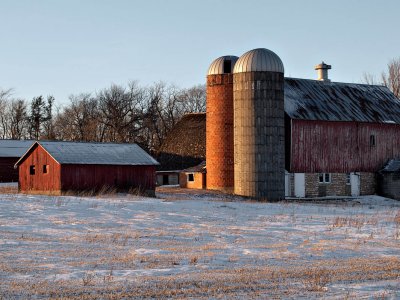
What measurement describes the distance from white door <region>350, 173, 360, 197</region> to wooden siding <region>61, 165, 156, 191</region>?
15.3 m

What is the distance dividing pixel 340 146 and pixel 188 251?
104ft

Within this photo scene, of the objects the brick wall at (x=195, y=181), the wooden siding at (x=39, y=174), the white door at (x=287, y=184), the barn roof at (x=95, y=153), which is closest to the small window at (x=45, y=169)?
→ the wooden siding at (x=39, y=174)

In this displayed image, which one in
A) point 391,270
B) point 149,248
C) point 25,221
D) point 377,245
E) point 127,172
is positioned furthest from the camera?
point 127,172

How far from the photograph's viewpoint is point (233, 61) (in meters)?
47.8

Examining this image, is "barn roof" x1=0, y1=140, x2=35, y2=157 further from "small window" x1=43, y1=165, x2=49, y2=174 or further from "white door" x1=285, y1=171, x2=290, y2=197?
"white door" x1=285, y1=171, x2=290, y2=197

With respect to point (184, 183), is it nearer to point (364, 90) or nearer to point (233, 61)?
point (233, 61)

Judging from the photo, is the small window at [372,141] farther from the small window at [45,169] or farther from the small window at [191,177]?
the small window at [45,169]

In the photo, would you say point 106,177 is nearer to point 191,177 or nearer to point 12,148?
point 191,177

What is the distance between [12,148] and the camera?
198ft

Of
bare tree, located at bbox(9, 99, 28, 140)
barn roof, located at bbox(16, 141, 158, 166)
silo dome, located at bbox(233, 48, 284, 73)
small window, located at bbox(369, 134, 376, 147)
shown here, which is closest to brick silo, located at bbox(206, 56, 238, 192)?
silo dome, located at bbox(233, 48, 284, 73)

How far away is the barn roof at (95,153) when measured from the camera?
40.0m

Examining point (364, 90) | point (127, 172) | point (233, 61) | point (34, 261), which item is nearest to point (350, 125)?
point (364, 90)

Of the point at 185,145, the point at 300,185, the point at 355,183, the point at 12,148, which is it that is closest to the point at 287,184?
the point at 300,185

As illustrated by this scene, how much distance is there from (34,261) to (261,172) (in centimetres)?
2736
